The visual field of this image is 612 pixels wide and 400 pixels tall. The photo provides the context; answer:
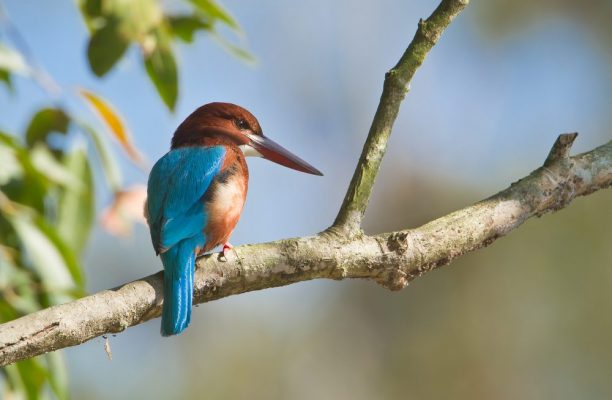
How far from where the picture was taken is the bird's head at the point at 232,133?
3.05 m

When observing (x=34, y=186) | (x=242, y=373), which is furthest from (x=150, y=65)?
(x=242, y=373)

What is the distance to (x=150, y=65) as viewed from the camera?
278 cm

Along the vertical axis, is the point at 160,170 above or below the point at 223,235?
above

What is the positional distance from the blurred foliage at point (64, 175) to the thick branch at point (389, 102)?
580 millimetres

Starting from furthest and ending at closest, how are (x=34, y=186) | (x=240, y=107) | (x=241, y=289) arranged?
1. (x=240, y=107)
2. (x=34, y=186)
3. (x=241, y=289)

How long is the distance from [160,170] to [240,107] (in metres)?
0.51

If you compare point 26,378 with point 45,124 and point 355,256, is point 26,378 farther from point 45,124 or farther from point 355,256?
point 355,256

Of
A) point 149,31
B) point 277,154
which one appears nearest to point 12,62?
point 149,31

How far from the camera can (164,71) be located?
109 inches

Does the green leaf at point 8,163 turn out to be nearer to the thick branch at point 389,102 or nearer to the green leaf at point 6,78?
the green leaf at point 6,78

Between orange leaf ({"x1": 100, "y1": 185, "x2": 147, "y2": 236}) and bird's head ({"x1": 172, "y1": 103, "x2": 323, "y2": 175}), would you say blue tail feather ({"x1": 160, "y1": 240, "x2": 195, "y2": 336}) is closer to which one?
orange leaf ({"x1": 100, "y1": 185, "x2": 147, "y2": 236})

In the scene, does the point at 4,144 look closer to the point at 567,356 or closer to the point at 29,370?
the point at 29,370

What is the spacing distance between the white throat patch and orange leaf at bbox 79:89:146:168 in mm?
435

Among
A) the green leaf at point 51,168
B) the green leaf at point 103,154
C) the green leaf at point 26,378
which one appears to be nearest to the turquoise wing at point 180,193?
the green leaf at point 103,154
